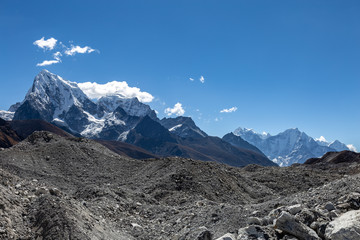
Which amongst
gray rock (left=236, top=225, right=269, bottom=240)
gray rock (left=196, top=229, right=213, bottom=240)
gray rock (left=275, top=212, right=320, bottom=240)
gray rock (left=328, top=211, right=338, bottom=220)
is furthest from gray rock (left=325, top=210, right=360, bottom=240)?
gray rock (left=196, top=229, right=213, bottom=240)

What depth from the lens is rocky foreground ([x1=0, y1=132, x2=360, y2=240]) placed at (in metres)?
11.3

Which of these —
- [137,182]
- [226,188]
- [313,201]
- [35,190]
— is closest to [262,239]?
[313,201]

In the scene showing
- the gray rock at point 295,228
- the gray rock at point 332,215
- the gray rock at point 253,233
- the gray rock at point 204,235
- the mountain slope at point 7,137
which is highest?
the mountain slope at point 7,137

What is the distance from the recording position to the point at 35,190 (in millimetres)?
16406

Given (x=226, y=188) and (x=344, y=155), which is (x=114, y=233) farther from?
(x=344, y=155)

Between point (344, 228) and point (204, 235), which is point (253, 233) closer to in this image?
point (204, 235)

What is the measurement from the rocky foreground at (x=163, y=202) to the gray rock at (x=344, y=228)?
0.08 feet

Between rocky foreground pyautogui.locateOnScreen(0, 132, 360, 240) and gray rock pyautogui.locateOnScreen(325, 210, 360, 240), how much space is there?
0.03 meters

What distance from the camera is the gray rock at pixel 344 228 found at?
963 centimetres

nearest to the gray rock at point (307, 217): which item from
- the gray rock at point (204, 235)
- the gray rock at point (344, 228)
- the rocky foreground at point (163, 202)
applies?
the rocky foreground at point (163, 202)

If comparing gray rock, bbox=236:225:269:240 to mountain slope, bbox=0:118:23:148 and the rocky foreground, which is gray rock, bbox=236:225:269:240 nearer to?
the rocky foreground

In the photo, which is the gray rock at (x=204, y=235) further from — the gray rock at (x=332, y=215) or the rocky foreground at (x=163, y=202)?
the gray rock at (x=332, y=215)

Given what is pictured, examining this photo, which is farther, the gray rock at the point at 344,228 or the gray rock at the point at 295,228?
the gray rock at the point at 295,228

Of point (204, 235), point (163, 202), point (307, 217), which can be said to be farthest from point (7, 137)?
point (307, 217)
